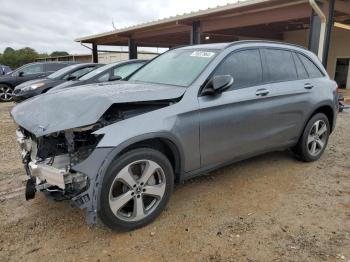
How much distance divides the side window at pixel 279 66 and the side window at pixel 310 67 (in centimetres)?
29

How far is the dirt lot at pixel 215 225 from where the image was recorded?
2.70 metres

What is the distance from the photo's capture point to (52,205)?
3504 mm

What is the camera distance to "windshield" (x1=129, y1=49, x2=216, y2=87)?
358cm

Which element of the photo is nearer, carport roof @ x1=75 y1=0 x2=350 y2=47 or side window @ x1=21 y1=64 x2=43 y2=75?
carport roof @ x1=75 y1=0 x2=350 y2=47

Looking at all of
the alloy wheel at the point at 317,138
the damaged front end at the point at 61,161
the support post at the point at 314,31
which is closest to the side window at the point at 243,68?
the alloy wheel at the point at 317,138

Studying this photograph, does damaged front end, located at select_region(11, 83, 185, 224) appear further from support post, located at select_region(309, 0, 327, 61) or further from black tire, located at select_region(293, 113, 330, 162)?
support post, located at select_region(309, 0, 327, 61)

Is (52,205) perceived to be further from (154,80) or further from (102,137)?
(154,80)

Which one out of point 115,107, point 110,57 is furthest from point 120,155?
point 110,57

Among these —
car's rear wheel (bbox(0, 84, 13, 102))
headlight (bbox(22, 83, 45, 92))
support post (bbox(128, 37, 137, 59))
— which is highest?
support post (bbox(128, 37, 137, 59))

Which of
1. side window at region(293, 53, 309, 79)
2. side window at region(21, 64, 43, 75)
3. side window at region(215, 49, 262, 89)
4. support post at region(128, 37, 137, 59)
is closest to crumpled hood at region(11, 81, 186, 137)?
side window at region(215, 49, 262, 89)

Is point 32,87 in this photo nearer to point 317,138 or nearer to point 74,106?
point 74,106

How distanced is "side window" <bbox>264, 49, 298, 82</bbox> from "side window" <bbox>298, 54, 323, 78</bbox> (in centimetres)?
29


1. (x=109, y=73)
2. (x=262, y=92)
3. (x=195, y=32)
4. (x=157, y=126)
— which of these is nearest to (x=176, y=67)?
(x=262, y=92)

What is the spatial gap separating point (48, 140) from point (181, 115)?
4.17 feet
